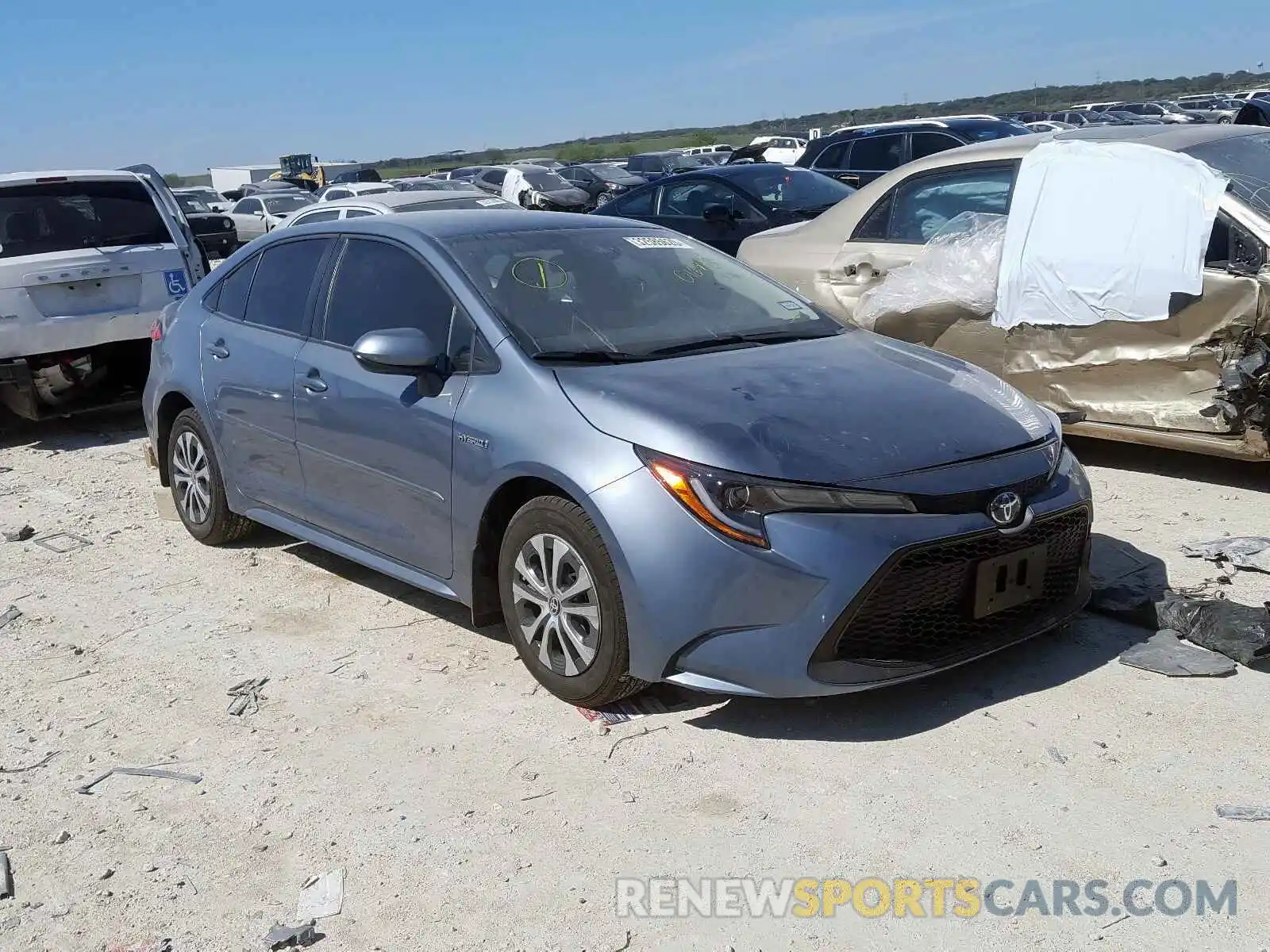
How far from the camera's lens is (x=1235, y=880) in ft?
10.3

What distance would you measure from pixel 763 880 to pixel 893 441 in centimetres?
144

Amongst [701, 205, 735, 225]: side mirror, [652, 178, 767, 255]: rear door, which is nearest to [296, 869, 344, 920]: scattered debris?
[652, 178, 767, 255]: rear door

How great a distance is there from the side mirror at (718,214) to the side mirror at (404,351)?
7039 mm

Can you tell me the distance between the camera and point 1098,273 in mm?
6473

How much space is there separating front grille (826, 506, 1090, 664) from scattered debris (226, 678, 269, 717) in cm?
207

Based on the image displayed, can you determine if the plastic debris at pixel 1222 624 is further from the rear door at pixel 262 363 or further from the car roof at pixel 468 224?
the rear door at pixel 262 363

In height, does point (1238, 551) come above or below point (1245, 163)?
below

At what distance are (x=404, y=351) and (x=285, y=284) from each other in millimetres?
1437

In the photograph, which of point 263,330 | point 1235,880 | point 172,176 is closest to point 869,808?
point 1235,880

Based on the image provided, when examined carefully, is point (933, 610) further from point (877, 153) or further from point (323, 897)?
point (877, 153)

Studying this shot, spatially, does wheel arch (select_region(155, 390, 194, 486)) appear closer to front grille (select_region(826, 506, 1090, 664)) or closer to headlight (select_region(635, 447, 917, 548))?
headlight (select_region(635, 447, 917, 548))

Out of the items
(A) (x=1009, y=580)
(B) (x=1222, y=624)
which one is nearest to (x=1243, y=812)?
(A) (x=1009, y=580)

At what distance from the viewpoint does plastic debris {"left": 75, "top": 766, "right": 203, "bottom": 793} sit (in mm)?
4047

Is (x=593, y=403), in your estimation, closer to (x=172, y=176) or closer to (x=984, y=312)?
(x=984, y=312)
